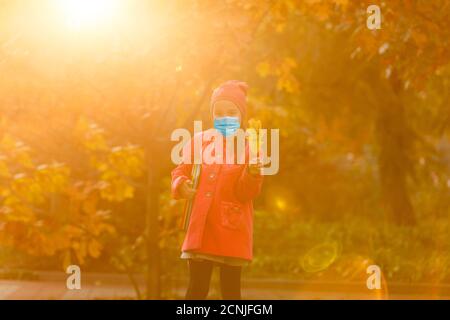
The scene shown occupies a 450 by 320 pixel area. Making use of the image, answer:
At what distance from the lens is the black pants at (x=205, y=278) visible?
5.08 meters

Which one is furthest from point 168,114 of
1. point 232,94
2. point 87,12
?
point 232,94

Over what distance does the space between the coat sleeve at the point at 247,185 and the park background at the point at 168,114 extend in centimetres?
205

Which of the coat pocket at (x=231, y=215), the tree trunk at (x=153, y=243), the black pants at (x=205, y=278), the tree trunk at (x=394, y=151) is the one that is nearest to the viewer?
the coat pocket at (x=231, y=215)

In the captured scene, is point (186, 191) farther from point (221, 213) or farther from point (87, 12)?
point (87, 12)

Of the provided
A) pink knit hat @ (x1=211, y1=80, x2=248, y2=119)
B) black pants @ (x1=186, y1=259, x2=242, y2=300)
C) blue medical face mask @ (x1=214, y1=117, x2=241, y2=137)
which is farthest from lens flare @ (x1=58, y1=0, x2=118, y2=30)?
black pants @ (x1=186, y1=259, x2=242, y2=300)

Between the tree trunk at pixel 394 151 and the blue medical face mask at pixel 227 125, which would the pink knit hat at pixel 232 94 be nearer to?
the blue medical face mask at pixel 227 125

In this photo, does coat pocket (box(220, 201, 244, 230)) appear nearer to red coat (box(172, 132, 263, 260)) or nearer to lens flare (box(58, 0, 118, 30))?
red coat (box(172, 132, 263, 260))

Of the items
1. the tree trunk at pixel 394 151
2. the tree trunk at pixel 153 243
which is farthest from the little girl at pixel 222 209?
the tree trunk at pixel 394 151

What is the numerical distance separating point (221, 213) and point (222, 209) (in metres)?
0.02

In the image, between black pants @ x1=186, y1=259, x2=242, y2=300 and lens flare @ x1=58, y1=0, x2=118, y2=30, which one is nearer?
black pants @ x1=186, y1=259, x2=242, y2=300

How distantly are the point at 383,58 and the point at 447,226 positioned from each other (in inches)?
287

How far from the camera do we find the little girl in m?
4.95

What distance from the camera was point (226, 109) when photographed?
16.8ft
